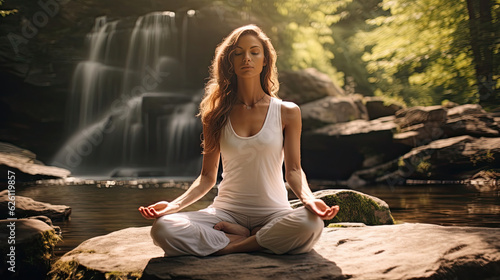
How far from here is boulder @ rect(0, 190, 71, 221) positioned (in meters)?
6.83

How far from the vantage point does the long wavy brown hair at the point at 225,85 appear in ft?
12.7

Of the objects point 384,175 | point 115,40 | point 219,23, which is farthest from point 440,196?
point 115,40

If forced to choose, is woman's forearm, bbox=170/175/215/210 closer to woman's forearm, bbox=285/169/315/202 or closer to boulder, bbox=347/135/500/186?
woman's forearm, bbox=285/169/315/202

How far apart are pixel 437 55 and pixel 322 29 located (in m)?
7.31

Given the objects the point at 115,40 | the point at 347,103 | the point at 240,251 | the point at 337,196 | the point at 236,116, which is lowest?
the point at 240,251

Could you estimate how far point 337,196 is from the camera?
5.67 metres

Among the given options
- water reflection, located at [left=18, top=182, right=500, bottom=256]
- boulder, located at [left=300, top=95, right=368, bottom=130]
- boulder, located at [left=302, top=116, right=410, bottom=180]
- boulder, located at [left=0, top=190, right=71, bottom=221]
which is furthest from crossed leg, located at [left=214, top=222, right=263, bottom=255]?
boulder, located at [left=300, top=95, right=368, bottom=130]

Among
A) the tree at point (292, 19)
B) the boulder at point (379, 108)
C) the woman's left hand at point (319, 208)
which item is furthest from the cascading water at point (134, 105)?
the woman's left hand at point (319, 208)

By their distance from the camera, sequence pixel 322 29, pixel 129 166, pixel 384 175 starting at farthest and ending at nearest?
pixel 322 29 < pixel 129 166 < pixel 384 175

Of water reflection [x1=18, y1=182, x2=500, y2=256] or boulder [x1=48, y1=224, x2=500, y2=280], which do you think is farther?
water reflection [x1=18, y1=182, x2=500, y2=256]

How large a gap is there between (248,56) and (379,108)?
48.7ft

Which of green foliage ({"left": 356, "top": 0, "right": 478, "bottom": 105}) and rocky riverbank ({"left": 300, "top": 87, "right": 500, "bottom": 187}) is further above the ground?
green foliage ({"left": 356, "top": 0, "right": 478, "bottom": 105})

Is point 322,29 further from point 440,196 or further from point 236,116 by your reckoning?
point 236,116

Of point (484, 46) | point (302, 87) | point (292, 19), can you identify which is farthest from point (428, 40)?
point (292, 19)
